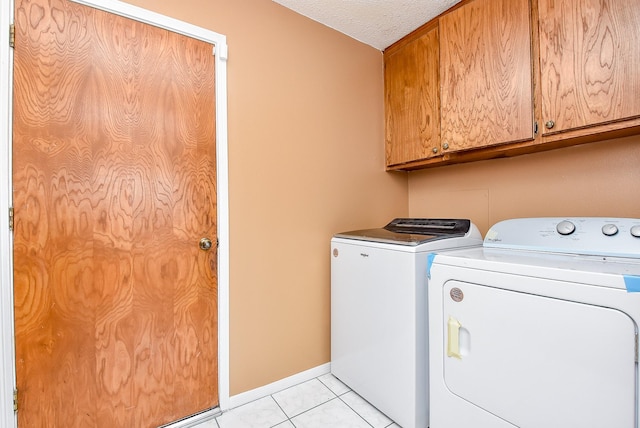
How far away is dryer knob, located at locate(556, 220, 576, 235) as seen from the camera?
4.01 feet

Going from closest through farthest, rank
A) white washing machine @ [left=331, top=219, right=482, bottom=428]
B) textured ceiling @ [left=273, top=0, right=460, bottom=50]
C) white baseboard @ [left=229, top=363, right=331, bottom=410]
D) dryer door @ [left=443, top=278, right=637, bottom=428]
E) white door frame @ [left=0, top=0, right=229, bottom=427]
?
dryer door @ [left=443, top=278, right=637, bottom=428] < white door frame @ [left=0, top=0, right=229, bottom=427] < white washing machine @ [left=331, top=219, right=482, bottom=428] < white baseboard @ [left=229, top=363, right=331, bottom=410] < textured ceiling @ [left=273, top=0, right=460, bottom=50]

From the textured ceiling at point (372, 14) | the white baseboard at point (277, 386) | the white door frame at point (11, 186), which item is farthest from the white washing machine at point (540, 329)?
the textured ceiling at point (372, 14)

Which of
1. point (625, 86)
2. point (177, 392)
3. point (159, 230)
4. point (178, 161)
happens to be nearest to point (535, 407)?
point (625, 86)

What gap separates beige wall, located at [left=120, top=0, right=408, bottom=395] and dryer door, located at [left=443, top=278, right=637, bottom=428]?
90cm

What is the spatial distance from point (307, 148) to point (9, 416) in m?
1.84

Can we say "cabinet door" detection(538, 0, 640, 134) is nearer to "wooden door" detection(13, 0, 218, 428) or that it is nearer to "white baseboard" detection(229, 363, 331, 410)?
"wooden door" detection(13, 0, 218, 428)

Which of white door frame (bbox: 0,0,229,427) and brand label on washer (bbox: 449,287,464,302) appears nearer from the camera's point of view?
white door frame (bbox: 0,0,229,427)

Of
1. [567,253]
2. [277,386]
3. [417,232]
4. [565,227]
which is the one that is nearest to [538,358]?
[567,253]

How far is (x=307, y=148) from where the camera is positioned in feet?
6.06

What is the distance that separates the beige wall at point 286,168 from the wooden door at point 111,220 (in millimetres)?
161

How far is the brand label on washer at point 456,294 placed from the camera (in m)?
1.19

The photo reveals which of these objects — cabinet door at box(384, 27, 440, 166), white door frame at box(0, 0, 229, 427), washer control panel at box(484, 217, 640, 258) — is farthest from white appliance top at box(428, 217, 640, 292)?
white door frame at box(0, 0, 229, 427)

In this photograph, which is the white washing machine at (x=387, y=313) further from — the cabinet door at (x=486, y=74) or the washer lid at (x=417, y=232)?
the cabinet door at (x=486, y=74)

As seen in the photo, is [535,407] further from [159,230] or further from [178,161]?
[178,161]
